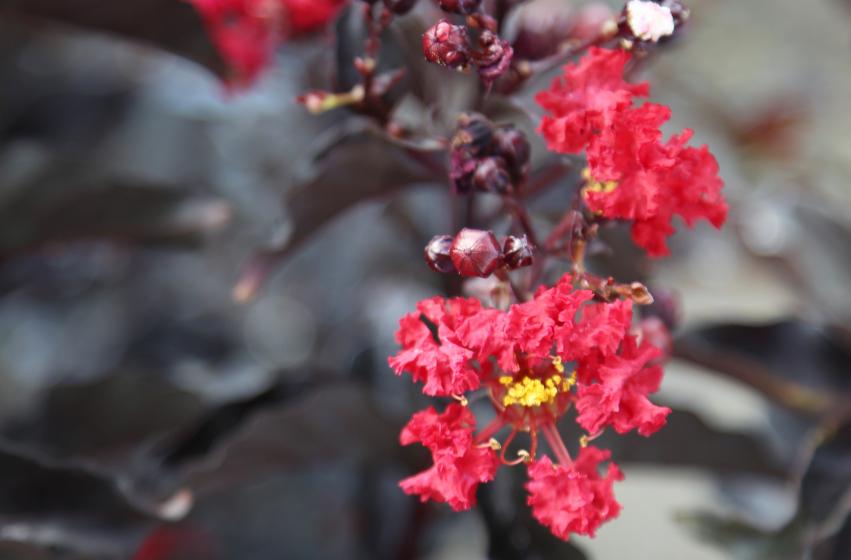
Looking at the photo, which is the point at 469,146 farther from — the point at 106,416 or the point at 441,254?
the point at 106,416

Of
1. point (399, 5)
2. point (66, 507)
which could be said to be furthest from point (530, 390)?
point (66, 507)

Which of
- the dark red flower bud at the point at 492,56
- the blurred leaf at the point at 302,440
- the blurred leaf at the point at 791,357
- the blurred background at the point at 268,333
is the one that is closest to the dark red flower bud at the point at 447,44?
the dark red flower bud at the point at 492,56

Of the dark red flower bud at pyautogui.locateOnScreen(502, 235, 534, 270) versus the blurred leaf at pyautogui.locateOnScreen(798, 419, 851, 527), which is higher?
the dark red flower bud at pyautogui.locateOnScreen(502, 235, 534, 270)

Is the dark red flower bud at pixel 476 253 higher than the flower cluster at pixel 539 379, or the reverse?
the dark red flower bud at pixel 476 253

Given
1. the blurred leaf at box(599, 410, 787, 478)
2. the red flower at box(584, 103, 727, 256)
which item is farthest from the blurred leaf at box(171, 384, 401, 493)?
the red flower at box(584, 103, 727, 256)

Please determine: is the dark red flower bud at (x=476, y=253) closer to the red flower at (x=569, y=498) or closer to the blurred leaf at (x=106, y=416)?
the red flower at (x=569, y=498)

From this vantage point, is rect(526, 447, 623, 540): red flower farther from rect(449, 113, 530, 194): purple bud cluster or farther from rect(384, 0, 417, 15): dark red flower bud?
rect(384, 0, 417, 15): dark red flower bud
